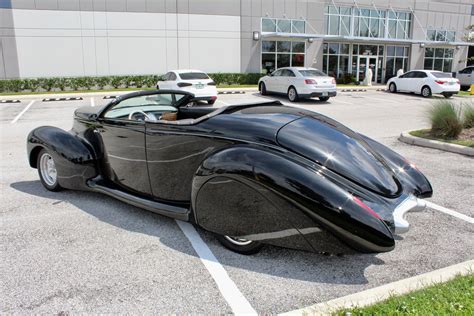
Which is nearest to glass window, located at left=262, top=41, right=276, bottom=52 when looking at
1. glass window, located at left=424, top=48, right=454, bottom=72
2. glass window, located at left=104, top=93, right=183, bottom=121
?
glass window, located at left=424, top=48, right=454, bottom=72

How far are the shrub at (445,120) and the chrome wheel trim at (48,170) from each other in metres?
7.45

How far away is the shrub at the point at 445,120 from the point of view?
8.38 m

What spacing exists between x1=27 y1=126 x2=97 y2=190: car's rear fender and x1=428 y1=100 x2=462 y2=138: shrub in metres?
7.09

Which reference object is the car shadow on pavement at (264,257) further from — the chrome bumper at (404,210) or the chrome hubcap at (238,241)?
the chrome bumper at (404,210)

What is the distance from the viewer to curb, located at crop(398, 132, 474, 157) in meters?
7.43

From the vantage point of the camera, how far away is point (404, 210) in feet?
11.2

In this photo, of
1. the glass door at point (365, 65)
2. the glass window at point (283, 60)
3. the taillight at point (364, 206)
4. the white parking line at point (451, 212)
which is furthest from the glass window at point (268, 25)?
the taillight at point (364, 206)

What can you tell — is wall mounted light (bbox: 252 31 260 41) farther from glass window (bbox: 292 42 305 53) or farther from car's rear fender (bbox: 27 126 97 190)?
car's rear fender (bbox: 27 126 97 190)

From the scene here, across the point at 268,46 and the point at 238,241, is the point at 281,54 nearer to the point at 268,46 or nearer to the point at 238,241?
the point at 268,46

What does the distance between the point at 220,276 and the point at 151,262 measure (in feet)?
2.17

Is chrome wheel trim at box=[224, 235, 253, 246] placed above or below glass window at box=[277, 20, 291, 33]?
below

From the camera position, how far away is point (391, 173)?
12.8 feet

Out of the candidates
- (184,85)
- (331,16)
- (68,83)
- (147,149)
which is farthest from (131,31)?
(147,149)

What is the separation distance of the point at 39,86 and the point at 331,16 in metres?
A: 21.0
